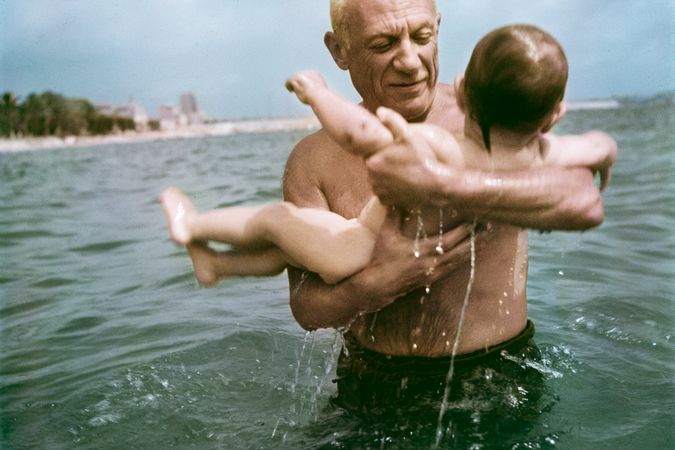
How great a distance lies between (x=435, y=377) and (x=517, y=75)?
4.54 feet

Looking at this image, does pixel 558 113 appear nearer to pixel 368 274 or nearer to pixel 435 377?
pixel 368 274

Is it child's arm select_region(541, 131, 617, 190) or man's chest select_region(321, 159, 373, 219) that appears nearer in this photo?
child's arm select_region(541, 131, 617, 190)

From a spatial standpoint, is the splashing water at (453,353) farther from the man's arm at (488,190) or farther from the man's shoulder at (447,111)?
the man's shoulder at (447,111)

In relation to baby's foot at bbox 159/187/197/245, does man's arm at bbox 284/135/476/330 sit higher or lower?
lower

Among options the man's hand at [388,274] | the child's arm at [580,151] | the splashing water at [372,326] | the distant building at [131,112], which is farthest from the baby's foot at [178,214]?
the distant building at [131,112]

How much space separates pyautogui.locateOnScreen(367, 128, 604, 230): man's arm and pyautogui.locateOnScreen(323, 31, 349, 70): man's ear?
85cm

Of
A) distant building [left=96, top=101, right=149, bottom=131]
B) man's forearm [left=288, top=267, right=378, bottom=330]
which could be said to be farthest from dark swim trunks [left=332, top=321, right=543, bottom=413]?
distant building [left=96, top=101, right=149, bottom=131]

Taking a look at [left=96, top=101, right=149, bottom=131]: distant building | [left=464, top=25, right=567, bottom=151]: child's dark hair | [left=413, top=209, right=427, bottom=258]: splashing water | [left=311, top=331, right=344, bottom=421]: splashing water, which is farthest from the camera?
[left=96, top=101, right=149, bottom=131]: distant building

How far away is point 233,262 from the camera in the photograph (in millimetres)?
2854

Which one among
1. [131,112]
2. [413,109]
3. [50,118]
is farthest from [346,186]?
[131,112]

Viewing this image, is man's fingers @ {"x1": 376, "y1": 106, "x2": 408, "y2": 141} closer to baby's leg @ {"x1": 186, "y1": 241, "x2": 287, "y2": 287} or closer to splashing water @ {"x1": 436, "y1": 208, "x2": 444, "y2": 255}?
splashing water @ {"x1": 436, "y1": 208, "x2": 444, "y2": 255}

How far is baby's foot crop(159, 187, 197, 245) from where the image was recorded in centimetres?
285

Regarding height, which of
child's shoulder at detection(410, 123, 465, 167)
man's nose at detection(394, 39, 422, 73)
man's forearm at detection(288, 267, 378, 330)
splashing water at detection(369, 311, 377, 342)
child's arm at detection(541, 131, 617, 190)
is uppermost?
man's nose at detection(394, 39, 422, 73)

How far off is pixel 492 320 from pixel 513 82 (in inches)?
45.5
